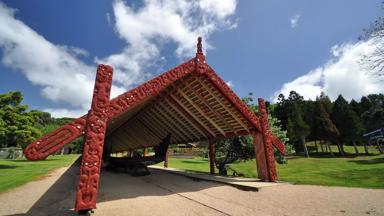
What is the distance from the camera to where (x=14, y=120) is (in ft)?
65.3

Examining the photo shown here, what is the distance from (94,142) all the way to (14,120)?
805 inches

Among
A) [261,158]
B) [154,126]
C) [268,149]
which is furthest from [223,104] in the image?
[154,126]

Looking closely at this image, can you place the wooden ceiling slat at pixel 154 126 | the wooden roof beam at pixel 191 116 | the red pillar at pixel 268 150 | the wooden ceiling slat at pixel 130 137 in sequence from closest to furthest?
the red pillar at pixel 268 150
the wooden roof beam at pixel 191 116
the wooden ceiling slat at pixel 154 126
the wooden ceiling slat at pixel 130 137

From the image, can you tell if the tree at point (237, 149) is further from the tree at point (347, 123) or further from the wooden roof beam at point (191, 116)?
the tree at point (347, 123)

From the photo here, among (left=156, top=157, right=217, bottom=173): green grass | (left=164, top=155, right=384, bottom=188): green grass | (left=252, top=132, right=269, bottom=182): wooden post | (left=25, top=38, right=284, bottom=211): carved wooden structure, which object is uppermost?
(left=25, top=38, right=284, bottom=211): carved wooden structure

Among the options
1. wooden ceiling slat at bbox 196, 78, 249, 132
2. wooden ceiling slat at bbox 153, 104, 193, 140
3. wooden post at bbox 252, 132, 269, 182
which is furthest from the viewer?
wooden ceiling slat at bbox 153, 104, 193, 140

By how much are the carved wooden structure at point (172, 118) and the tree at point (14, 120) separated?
1077 centimetres

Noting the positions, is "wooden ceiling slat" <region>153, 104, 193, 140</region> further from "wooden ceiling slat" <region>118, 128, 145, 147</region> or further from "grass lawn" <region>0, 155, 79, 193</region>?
"grass lawn" <region>0, 155, 79, 193</region>

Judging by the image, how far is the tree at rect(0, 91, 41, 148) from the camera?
19.3 metres

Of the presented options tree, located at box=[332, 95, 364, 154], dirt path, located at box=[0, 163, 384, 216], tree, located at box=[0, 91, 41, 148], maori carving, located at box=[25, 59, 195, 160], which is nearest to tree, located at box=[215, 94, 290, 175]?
dirt path, located at box=[0, 163, 384, 216]

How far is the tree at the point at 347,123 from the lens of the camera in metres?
37.8

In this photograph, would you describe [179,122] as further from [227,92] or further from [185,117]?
[227,92]

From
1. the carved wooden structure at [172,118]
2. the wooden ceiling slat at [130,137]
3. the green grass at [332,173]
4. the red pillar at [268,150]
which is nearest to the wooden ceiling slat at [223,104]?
the carved wooden structure at [172,118]

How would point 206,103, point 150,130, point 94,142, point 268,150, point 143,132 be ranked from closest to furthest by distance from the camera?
point 94,142
point 268,150
point 206,103
point 150,130
point 143,132
